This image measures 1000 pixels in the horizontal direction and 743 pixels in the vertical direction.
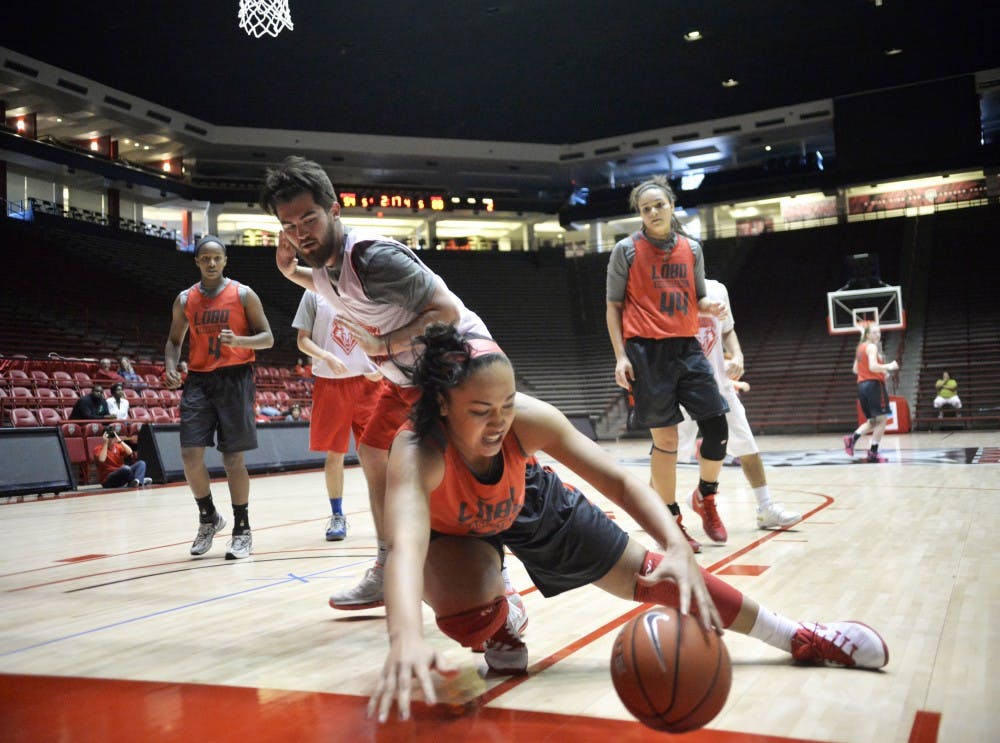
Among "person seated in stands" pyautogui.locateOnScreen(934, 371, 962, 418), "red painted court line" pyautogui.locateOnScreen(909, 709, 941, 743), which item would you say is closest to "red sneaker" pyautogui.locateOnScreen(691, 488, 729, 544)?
"red painted court line" pyautogui.locateOnScreen(909, 709, 941, 743)

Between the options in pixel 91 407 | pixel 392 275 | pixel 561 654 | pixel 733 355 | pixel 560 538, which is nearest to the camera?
pixel 560 538

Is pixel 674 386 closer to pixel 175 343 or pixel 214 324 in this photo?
pixel 214 324

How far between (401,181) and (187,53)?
11.5 metres

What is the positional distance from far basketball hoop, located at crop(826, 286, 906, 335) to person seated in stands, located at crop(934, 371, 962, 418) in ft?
4.83

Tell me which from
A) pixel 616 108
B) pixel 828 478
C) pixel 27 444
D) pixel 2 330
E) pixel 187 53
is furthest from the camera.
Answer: pixel 616 108

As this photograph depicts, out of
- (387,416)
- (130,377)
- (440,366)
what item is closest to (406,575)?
(440,366)

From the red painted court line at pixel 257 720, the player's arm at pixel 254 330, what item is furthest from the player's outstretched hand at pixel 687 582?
the player's arm at pixel 254 330

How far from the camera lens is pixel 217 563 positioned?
15.3 ft

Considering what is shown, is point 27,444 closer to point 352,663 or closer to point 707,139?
point 352,663

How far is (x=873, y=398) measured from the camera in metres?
10.3

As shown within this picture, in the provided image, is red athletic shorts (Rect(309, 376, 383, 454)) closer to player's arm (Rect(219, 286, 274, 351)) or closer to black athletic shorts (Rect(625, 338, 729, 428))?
player's arm (Rect(219, 286, 274, 351))

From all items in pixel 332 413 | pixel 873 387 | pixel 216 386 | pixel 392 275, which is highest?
pixel 392 275

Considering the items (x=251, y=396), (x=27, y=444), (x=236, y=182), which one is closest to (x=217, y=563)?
(x=251, y=396)

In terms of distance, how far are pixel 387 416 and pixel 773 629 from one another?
5.07 feet
